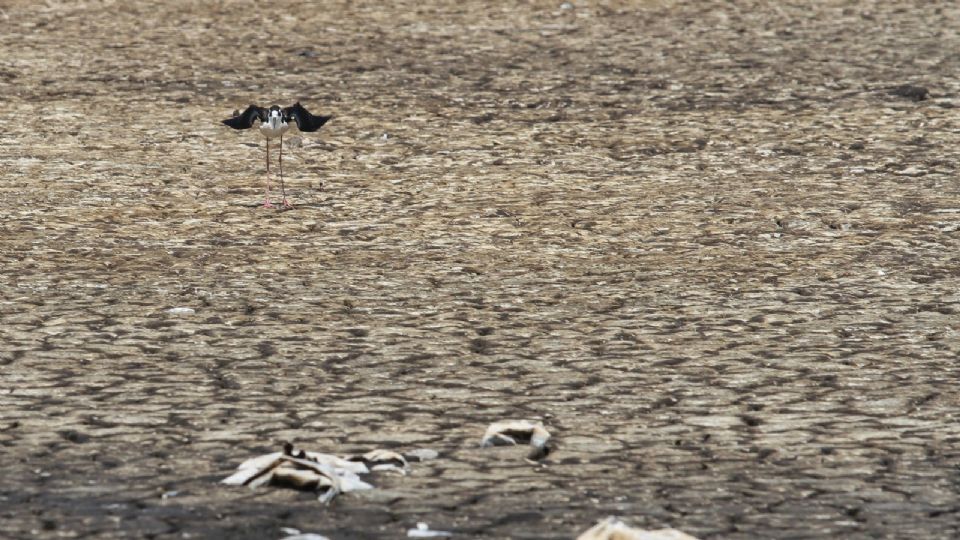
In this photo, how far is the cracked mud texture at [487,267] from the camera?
501cm

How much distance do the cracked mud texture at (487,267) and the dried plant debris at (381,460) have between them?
0.27ft

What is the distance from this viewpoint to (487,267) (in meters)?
8.08

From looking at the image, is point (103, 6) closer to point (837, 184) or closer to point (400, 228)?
point (400, 228)

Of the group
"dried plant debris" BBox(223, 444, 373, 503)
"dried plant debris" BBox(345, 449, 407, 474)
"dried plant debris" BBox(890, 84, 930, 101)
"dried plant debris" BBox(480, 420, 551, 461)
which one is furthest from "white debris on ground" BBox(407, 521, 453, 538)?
"dried plant debris" BBox(890, 84, 930, 101)

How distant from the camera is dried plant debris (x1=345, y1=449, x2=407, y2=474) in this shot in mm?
5109

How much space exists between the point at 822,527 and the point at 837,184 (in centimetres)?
543

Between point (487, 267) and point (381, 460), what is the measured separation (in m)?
3.04

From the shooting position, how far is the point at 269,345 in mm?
6676

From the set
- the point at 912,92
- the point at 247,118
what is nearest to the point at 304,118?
the point at 247,118

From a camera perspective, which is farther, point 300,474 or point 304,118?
point 304,118

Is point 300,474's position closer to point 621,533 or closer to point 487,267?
point 621,533

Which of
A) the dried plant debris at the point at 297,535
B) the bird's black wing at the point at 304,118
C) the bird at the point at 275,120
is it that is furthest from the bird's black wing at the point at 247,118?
the dried plant debris at the point at 297,535

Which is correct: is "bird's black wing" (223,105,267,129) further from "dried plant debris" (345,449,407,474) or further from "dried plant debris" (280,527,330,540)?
"dried plant debris" (280,527,330,540)

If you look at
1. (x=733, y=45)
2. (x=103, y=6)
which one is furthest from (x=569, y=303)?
(x=103, y=6)
